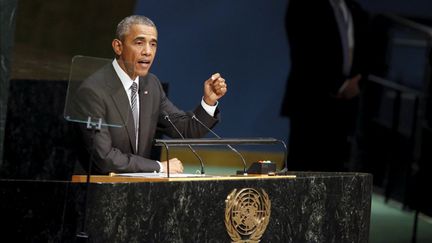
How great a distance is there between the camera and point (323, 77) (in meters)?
7.79

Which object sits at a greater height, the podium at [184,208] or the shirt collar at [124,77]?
the shirt collar at [124,77]

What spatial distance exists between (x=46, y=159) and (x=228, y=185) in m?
1.72

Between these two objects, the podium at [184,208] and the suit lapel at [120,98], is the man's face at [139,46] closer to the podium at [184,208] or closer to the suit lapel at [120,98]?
the suit lapel at [120,98]

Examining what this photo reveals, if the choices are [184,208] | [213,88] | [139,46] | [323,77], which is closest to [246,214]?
[184,208]

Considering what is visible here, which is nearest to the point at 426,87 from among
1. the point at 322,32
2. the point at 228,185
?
the point at 322,32

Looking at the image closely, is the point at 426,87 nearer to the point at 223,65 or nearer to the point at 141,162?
the point at 223,65

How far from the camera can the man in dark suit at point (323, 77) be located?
25.3 ft


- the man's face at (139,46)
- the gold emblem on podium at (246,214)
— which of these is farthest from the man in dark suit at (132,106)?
the gold emblem on podium at (246,214)

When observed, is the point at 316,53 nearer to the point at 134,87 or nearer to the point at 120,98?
the point at 134,87

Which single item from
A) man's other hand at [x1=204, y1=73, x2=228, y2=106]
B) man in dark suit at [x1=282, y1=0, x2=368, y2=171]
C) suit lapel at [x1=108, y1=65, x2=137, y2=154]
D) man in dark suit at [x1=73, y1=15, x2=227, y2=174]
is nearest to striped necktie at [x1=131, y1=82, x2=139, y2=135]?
man in dark suit at [x1=73, y1=15, x2=227, y2=174]

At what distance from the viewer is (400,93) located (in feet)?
27.2

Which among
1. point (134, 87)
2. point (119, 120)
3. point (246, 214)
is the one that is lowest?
point (246, 214)

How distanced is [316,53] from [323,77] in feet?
0.55

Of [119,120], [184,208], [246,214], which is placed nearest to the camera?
[184,208]
